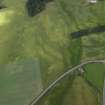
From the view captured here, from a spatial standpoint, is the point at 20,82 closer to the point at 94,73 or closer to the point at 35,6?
the point at 94,73

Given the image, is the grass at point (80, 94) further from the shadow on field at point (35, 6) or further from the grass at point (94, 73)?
the shadow on field at point (35, 6)

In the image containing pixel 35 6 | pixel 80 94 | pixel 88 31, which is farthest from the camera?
pixel 35 6

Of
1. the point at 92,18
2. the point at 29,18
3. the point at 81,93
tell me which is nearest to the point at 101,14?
the point at 92,18

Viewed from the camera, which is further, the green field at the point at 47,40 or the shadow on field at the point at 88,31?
the shadow on field at the point at 88,31

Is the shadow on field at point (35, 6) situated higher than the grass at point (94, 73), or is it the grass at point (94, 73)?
the shadow on field at point (35, 6)

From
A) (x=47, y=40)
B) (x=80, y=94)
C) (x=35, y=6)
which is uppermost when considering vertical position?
(x=35, y=6)

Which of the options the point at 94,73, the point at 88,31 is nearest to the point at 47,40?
the point at 88,31

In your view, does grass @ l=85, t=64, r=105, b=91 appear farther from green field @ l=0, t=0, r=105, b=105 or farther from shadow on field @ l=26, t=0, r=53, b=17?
shadow on field @ l=26, t=0, r=53, b=17

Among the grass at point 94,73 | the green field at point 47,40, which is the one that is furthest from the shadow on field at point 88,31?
the grass at point 94,73

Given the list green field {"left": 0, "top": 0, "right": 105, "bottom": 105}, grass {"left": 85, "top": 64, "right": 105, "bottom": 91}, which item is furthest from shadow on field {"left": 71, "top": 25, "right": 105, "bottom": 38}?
grass {"left": 85, "top": 64, "right": 105, "bottom": 91}
